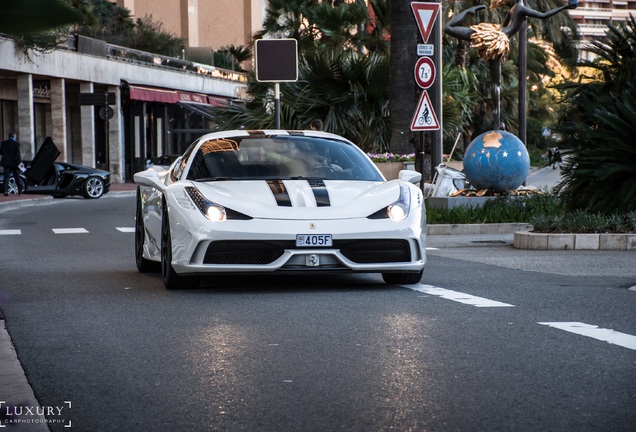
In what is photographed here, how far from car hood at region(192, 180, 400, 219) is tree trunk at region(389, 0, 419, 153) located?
16.1 m

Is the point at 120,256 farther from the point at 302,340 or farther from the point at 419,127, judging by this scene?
the point at 302,340

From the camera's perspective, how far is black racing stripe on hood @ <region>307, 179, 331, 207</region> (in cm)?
934

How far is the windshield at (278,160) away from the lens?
33.2 ft

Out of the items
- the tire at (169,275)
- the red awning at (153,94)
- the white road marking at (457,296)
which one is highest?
the red awning at (153,94)

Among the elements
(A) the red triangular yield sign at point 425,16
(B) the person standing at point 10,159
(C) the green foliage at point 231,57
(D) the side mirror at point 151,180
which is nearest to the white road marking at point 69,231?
(A) the red triangular yield sign at point 425,16

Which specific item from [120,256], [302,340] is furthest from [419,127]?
[302,340]

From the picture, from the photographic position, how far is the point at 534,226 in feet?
49.6

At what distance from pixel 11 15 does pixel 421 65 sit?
17.3 metres

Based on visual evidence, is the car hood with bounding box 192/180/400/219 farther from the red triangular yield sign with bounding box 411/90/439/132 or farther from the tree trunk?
the tree trunk

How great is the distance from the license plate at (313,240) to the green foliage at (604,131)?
702 cm

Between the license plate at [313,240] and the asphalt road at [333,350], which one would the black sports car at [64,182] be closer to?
the asphalt road at [333,350]

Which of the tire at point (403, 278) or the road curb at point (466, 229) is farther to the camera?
the road curb at point (466, 229)

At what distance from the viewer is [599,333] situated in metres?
6.89

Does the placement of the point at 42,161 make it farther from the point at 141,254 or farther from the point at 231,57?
the point at 231,57
